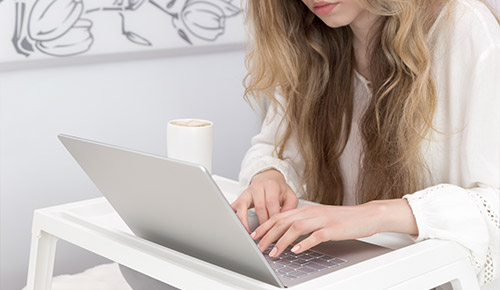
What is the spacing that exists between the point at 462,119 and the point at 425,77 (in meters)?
0.09

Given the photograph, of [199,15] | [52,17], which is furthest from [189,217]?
[199,15]

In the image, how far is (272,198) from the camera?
41.9 inches

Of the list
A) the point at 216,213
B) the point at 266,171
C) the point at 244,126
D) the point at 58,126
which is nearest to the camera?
the point at 216,213

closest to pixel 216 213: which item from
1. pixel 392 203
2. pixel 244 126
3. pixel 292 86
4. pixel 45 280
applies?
pixel 392 203

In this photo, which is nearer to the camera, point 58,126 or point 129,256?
point 129,256

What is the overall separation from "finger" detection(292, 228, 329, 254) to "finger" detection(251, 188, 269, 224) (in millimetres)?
211

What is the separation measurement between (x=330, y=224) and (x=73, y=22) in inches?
43.0

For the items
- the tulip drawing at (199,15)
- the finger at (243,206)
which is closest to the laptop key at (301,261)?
the finger at (243,206)

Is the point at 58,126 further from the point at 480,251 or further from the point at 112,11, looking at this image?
the point at 480,251

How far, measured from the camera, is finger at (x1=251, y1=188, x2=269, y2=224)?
3.40 ft

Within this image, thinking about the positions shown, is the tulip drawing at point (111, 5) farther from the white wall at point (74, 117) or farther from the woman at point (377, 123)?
the woman at point (377, 123)

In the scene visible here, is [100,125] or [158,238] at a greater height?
[158,238]

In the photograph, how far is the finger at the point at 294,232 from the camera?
2.71 feet

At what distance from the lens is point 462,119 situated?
106cm
